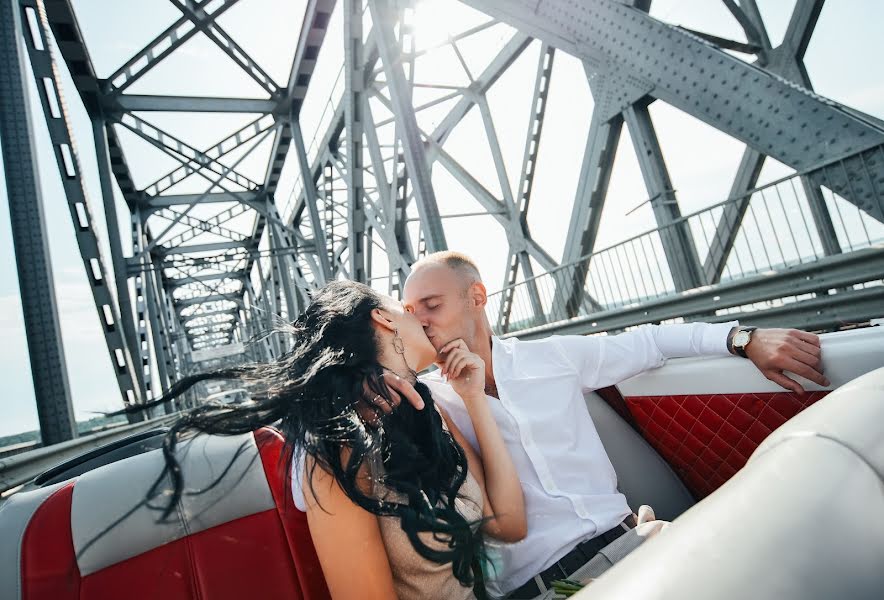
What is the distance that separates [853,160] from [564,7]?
6.83 ft

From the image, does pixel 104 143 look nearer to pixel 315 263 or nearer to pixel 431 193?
pixel 315 263

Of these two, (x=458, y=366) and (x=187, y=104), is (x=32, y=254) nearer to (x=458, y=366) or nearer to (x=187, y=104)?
(x=458, y=366)

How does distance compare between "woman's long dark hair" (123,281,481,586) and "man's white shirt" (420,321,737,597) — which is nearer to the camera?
"woman's long dark hair" (123,281,481,586)

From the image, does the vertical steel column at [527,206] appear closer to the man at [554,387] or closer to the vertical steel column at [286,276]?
the man at [554,387]

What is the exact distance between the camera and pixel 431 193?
5633 mm

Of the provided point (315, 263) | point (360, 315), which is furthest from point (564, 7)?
point (315, 263)

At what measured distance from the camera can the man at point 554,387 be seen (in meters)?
1.47

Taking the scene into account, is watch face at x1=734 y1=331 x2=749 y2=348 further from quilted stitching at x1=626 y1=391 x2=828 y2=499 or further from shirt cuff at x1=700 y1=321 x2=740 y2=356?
quilted stitching at x1=626 y1=391 x2=828 y2=499

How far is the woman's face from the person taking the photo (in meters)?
1.47

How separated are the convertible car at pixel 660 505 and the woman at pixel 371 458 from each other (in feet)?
0.47

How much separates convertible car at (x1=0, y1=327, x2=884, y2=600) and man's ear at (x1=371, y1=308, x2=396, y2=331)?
40cm

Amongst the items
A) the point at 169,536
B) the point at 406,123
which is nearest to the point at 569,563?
the point at 169,536

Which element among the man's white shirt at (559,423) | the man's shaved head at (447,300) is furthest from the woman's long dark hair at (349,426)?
the man's shaved head at (447,300)

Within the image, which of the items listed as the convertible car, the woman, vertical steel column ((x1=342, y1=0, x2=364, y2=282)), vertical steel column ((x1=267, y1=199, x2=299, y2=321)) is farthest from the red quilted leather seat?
vertical steel column ((x1=267, y1=199, x2=299, y2=321))
